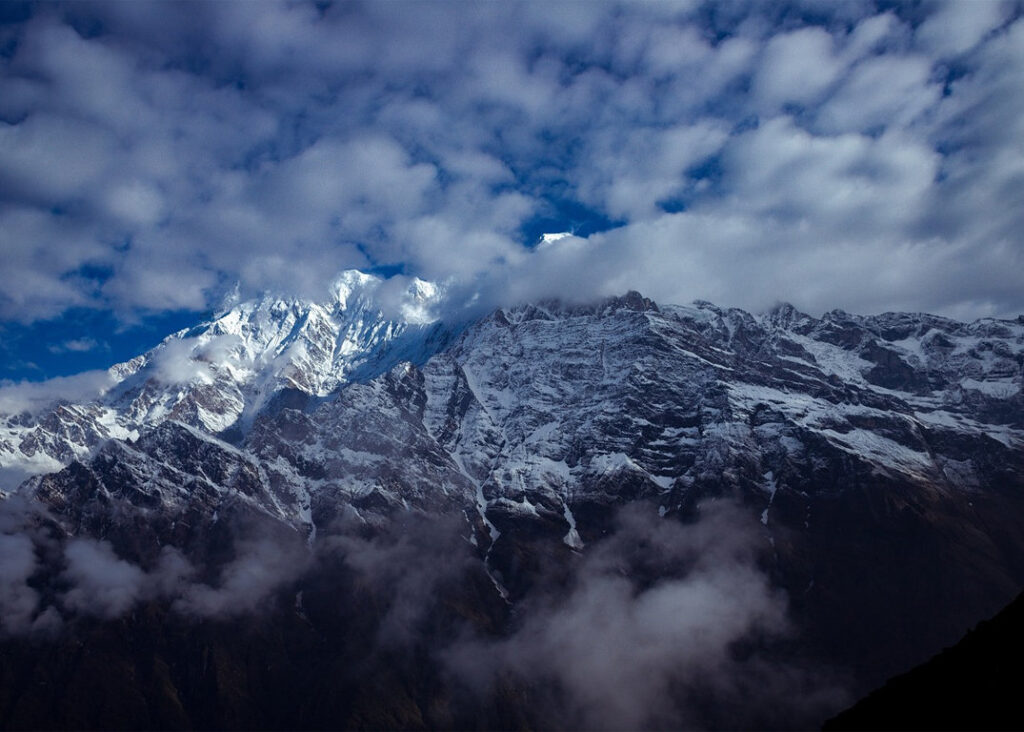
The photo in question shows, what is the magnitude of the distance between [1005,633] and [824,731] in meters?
18.6

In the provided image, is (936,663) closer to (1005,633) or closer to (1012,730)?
(1005,633)

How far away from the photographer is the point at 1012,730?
188ft

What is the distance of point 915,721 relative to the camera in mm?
65938

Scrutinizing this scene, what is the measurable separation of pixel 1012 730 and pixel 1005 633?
55.0 feet

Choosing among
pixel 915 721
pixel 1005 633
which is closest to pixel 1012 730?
pixel 915 721

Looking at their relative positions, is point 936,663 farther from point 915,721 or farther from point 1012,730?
point 1012,730

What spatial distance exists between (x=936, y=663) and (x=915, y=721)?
11830mm

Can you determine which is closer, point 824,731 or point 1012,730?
point 1012,730

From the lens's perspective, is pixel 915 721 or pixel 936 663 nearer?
pixel 915 721

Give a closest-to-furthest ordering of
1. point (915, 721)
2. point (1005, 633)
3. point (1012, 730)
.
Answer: point (1012, 730)
point (915, 721)
point (1005, 633)

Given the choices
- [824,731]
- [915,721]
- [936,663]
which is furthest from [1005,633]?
[824,731]

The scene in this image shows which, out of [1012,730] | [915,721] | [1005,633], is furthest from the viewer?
[1005,633]

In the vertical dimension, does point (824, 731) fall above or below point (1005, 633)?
below

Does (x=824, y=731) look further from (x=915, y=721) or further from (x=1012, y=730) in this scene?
(x=1012, y=730)
